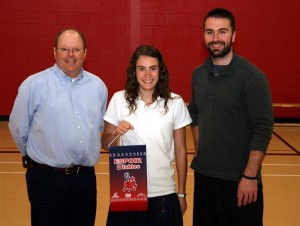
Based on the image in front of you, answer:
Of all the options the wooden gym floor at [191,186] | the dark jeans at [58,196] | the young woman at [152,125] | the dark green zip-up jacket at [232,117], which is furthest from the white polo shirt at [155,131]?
the wooden gym floor at [191,186]

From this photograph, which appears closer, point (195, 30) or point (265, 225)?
point (265, 225)

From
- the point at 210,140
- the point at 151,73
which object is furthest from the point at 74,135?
the point at 210,140

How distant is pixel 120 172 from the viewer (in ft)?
9.02

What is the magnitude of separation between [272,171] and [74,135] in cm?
417

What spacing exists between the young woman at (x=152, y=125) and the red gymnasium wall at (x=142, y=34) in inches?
276

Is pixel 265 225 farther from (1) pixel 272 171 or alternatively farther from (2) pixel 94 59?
(2) pixel 94 59

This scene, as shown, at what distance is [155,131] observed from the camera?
292 centimetres

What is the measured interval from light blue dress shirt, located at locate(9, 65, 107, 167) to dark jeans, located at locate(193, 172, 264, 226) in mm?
732

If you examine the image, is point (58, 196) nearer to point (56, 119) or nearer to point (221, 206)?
point (56, 119)

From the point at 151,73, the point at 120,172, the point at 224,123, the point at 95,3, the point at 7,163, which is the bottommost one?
the point at 7,163

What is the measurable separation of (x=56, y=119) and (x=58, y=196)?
471 millimetres

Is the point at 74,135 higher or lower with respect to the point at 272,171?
higher

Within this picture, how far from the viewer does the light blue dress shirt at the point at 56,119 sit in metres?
3.06

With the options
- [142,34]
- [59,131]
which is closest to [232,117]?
[59,131]
